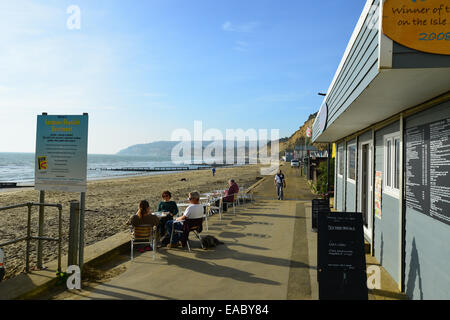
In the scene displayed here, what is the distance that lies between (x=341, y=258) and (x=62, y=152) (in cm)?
431

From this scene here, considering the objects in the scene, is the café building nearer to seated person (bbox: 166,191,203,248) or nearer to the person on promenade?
seated person (bbox: 166,191,203,248)

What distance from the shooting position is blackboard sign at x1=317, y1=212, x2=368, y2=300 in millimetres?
3859

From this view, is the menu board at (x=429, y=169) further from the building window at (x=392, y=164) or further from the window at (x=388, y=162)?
the window at (x=388, y=162)

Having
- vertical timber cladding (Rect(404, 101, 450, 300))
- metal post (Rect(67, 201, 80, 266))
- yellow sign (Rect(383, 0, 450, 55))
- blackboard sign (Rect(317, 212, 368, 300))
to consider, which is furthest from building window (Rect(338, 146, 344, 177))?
metal post (Rect(67, 201, 80, 266))

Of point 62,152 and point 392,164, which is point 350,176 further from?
point 62,152

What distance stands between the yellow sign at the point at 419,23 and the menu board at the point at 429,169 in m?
0.92

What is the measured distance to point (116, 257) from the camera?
5.85m

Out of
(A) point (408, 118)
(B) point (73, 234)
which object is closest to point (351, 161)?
(A) point (408, 118)

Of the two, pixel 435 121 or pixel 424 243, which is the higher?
pixel 435 121

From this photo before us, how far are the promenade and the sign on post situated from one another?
5.10 ft

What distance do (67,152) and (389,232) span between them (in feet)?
16.7

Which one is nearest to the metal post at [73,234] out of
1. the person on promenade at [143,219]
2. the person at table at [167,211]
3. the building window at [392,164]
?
the person on promenade at [143,219]
